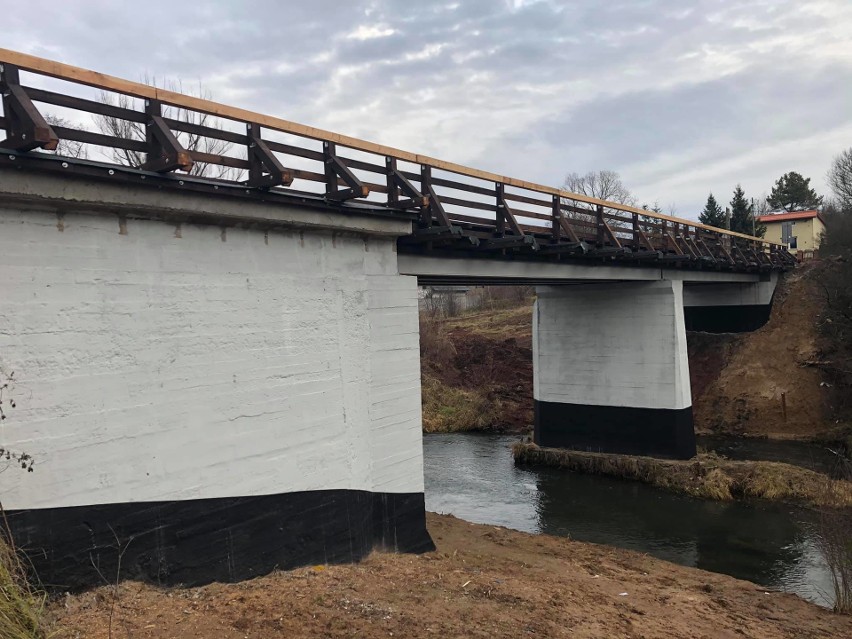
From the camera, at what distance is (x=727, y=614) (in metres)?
8.69

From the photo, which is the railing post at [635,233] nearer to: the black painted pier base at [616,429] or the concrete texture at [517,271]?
the concrete texture at [517,271]

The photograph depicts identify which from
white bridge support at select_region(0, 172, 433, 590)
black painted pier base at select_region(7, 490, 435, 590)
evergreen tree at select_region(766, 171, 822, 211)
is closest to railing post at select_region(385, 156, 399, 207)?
white bridge support at select_region(0, 172, 433, 590)

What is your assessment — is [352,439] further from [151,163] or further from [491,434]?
[491,434]

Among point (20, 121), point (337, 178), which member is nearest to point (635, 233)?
point (337, 178)

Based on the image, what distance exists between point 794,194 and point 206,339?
8239 centimetres

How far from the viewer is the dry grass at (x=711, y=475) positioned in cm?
1678

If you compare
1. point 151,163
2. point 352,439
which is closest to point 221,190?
point 151,163

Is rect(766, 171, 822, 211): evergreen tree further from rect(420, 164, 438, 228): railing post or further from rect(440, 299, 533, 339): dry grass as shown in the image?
rect(420, 164, 438, 228): railing post

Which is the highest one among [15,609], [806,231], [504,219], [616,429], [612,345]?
[806,231]

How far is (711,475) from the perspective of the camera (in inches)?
703

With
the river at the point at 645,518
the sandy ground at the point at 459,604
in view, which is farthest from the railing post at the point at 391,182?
the river at the point at 645,518

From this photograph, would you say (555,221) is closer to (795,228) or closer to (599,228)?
(599,228)

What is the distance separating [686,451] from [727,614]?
38.7ft

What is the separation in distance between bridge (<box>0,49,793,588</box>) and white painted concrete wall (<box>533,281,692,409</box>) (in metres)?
9.58
